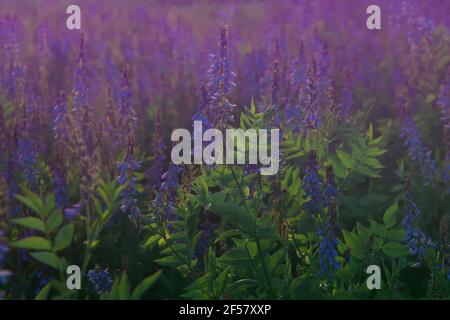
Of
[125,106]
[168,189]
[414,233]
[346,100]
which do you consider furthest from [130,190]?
[346,100]

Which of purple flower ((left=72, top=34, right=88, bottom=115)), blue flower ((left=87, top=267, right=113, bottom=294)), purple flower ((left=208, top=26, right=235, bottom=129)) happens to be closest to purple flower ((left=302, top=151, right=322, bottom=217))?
purple flower ((left=208, top=26, right=235, bottom=129))

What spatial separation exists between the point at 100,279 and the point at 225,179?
0.56 meters

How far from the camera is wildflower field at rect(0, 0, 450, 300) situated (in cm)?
234

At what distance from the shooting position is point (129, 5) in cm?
999

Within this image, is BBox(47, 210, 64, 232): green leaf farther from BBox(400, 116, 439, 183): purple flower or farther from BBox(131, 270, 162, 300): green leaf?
BBox(400, 116, 439, 183): purple flower

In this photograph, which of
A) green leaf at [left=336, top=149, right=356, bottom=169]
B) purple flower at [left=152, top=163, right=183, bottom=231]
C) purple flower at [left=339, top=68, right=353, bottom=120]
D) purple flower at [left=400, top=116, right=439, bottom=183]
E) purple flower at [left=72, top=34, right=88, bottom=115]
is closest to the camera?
purple flower at [left=152, top=163, right=183, bottom=231]

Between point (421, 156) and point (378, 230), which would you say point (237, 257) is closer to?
point (378, 230)

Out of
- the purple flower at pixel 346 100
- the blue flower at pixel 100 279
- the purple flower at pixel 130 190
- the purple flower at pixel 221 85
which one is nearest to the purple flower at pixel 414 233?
the purple flower at pixel 221 85

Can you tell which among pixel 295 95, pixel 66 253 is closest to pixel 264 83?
pixel 295 95

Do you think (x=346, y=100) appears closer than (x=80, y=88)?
No

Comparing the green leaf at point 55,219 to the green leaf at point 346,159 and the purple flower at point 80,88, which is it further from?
the purple flower at point 80,88

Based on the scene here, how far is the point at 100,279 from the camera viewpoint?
8.22 ft

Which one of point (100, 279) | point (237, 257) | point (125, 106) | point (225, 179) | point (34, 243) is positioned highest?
point (125, 106)

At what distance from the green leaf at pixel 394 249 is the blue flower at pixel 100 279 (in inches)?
36.4
